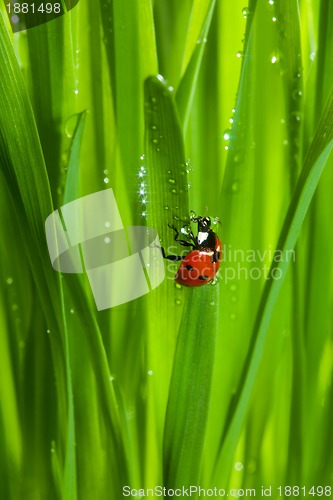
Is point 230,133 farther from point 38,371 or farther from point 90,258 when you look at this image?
point 38,371

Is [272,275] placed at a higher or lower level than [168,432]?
higher

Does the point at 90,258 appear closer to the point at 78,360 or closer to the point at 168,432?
the point at 78,360

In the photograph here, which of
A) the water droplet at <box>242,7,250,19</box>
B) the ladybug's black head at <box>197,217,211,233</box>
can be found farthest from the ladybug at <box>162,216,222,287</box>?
the water droplet at <box>242,7,250,19</box>

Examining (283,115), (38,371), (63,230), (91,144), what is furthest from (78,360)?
(283,115)

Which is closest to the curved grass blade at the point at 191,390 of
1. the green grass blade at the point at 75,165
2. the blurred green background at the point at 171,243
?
the blurred green background at the point at 171,243

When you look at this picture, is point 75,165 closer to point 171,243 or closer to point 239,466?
point 171,243

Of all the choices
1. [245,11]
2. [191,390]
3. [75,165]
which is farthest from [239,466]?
[245,11]

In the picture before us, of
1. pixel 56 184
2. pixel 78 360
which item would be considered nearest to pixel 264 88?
pixel 56 184

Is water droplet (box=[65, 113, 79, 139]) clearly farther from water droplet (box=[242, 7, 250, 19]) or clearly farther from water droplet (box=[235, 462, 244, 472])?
water droplet (box=[235, 462, 244, 472])

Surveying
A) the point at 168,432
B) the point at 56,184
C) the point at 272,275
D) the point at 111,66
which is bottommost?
the point at 168,432
